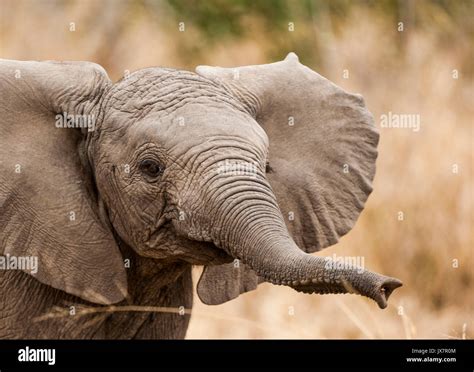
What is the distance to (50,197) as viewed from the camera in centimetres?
551

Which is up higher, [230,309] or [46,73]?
[46,73]

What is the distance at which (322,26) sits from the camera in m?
13.0

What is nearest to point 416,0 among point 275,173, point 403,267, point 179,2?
point 179,2

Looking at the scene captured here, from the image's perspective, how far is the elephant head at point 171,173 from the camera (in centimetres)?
512

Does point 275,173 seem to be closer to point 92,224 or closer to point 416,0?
point 92,224

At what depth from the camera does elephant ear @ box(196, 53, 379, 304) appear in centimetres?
586

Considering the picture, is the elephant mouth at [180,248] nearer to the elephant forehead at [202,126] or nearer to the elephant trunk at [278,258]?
the elephant trunk at [278,258]

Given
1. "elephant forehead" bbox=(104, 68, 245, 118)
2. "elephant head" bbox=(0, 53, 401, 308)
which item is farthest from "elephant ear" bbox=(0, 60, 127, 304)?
"elephant forehead" bbox=(104, 68, 245, 118)

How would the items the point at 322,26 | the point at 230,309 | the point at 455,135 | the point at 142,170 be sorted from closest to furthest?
the point at 142,170 < the point at 230,309 < the point at 455,135 < the point at 322,26

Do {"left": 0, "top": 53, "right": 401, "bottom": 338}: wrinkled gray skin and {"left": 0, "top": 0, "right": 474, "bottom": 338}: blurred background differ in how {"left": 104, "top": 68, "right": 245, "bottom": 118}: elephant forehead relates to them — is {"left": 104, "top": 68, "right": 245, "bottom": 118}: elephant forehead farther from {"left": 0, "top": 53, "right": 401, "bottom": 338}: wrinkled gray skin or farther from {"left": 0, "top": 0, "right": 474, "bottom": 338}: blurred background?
{"left": 0, "top": 0, "right": 474, "bottom": 338}: blurred background

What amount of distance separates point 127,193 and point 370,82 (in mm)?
6919

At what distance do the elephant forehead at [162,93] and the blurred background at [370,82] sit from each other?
5.29 ft

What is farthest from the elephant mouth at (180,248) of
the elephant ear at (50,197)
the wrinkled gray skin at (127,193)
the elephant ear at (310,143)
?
the elephant ear at (310,143)

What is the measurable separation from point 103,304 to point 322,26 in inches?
303
